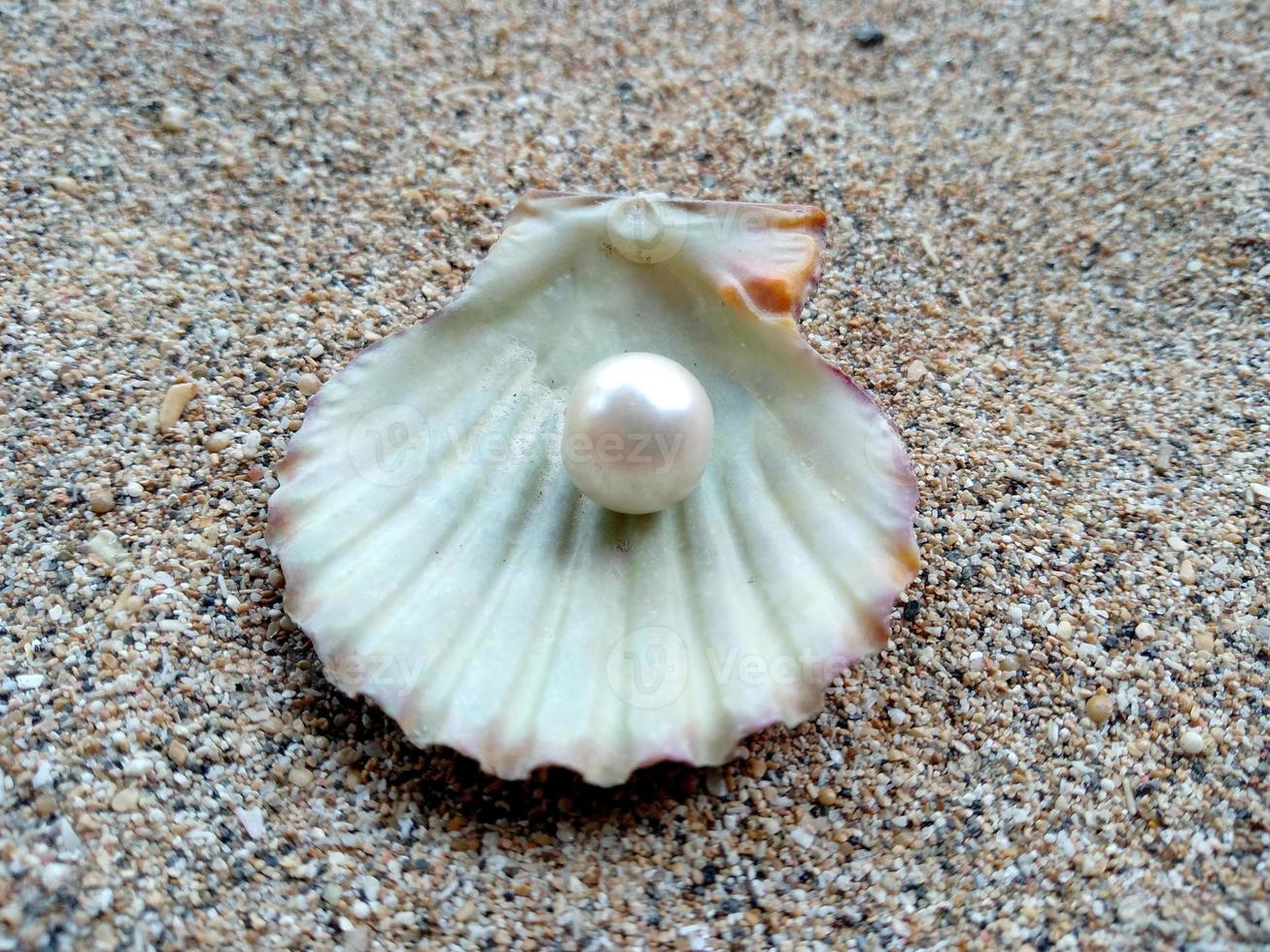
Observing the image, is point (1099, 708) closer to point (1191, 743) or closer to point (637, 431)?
point (1191, 743)

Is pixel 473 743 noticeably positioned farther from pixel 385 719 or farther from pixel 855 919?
pixel 855 919

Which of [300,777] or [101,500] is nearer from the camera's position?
[300,777]

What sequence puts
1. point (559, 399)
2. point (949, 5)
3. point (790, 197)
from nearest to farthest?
point (559, 399) → point (790, 197) → point (949, 5)

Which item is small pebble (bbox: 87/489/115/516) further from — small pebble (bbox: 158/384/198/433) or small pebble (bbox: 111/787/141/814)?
small pebble (bbox: 111/787/141/814)

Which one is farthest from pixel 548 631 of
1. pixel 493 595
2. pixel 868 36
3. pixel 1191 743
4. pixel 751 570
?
pixel 868 36

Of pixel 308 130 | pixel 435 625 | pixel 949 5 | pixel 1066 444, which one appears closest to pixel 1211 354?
pixel 1066 444

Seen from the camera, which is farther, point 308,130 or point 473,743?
point 308,130
